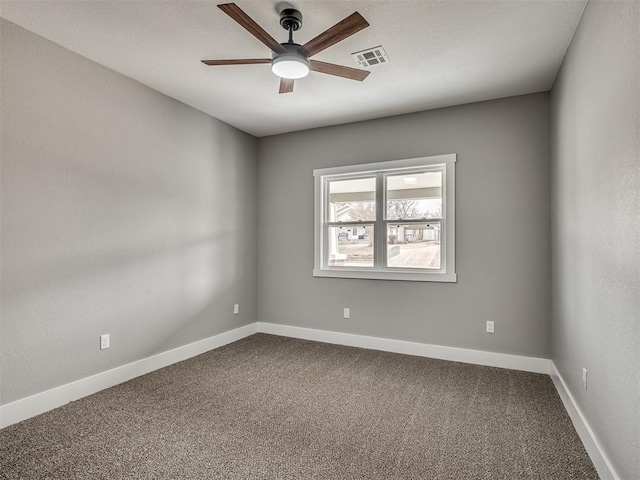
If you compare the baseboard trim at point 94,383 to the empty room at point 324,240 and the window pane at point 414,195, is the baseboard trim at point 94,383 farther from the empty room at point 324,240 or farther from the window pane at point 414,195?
the window pane at point 414,195

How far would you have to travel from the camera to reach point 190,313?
156 inches

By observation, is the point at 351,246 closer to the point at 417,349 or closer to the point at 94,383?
the point at 417,349

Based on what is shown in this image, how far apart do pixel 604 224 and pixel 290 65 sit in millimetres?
2026

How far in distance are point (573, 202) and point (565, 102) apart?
2.83ft

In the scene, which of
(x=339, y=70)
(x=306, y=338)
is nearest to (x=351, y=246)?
(x=306, y=338)

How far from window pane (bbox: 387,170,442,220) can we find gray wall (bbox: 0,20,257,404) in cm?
206

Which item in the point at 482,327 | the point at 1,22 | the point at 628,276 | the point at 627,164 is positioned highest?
the point at 1,22

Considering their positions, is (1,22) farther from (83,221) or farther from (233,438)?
(233,438)

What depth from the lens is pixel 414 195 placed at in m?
4.16

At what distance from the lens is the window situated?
13.1ft

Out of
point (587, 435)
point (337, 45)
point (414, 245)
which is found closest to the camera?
point (587, 435)

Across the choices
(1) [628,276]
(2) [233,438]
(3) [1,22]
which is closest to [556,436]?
(1) [628,276]

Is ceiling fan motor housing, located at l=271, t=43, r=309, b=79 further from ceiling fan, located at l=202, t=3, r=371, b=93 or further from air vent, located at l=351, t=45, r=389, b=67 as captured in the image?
air vent, located at l=351, t=45, r=389, b=67

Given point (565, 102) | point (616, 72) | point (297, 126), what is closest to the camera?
point (616, 72)
